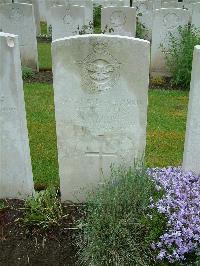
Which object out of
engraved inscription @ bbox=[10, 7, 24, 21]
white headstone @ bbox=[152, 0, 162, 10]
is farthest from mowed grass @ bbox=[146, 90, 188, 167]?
white headstone @ bbox=[152, 0, 162, 10]

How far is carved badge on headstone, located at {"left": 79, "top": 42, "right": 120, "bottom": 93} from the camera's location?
12.4ft

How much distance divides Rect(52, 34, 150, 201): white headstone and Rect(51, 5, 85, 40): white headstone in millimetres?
5814

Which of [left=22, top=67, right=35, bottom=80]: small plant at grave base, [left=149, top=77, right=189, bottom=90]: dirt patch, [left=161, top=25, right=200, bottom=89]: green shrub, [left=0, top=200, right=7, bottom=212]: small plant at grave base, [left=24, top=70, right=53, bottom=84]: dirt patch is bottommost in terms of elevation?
[left=0, top=200, right=7, bottom=212]: small plant at grave base

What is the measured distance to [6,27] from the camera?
382 inches

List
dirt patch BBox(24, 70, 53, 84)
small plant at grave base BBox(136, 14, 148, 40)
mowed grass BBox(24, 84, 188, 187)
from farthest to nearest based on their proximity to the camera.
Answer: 1. small plant at grave base BBox(136, 14, 148, 40)
2. dirt patch BBox(24, 70, 53, 84)
3. mowed grass BBox(24, 84, 188, 187)

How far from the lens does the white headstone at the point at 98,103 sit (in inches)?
148

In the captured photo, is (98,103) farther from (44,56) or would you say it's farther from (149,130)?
(44,56)

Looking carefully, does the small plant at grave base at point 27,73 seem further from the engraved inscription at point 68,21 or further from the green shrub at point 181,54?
the green shrub at point 181,54

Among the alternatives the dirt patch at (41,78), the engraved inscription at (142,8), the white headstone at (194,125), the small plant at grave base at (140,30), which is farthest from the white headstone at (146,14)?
the white headstone at (194,125)

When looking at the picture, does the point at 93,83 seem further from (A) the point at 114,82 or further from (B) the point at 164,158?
(B) the point at 164,158

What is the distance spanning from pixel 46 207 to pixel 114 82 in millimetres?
1414

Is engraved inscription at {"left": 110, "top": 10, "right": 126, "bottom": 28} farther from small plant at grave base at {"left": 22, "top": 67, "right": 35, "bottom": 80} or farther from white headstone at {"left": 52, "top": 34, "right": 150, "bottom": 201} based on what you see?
white headstone at {"left": 52, "top": 34, "right": 150, "bottom": 201}

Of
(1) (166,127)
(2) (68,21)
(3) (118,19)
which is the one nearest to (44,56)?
(2) (68,21)

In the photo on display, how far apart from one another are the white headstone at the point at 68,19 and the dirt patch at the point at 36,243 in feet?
20.6
